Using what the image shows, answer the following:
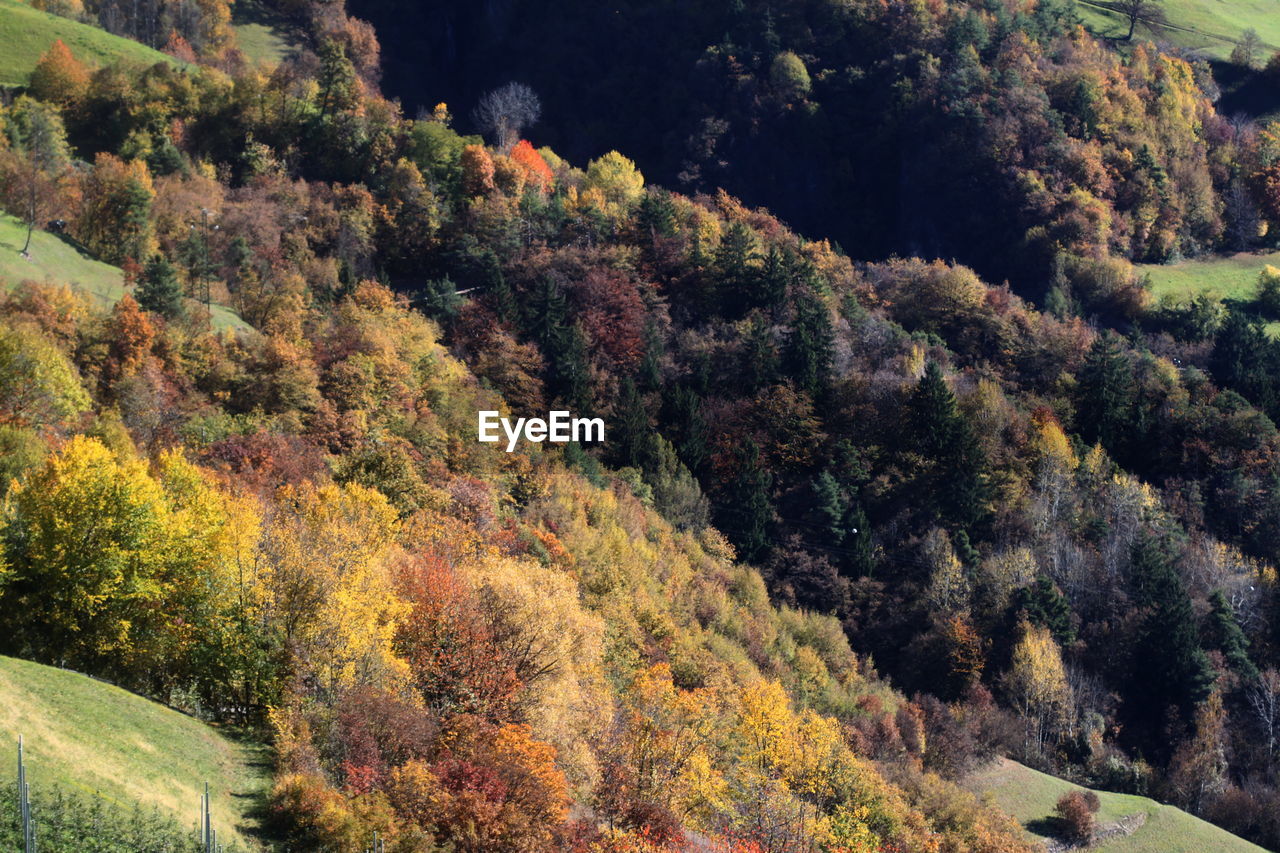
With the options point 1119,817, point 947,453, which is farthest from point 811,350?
point 1119,817

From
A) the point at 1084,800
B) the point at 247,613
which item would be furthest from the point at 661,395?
the point at 247,613

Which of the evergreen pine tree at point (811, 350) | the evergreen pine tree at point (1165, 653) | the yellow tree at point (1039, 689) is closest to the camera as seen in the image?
the yellow tree at point (1039, 689)

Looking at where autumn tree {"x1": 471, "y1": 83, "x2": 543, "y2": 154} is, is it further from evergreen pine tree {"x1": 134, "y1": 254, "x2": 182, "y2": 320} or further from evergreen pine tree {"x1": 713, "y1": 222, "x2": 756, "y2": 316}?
evergreen pine tree {"x1": 134, "y1": 254, "x2": 182, "y2": 320}

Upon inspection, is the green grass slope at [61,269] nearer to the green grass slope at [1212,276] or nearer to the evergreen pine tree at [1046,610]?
the evergreen pine tree at [1046,610]

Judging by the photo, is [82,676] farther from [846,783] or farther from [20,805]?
[846,783]

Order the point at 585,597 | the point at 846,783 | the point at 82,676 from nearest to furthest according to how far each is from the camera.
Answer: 1. the point at 82,676
2. the point at 846,783
3. the point at 585,597

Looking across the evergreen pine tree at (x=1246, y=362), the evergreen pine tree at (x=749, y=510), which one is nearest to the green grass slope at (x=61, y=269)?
the evergreen pine tree at (x=749, y=510)
